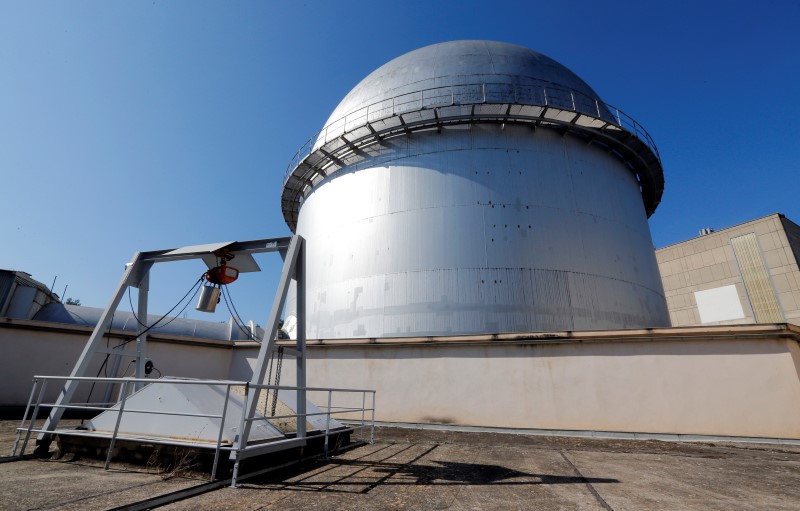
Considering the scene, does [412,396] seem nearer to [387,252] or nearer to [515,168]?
[387,252]

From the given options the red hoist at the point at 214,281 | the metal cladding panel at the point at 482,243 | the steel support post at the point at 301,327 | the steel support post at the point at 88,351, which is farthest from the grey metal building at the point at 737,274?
the steel support post at the point at 88,351

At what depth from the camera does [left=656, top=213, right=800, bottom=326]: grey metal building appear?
28547 millimetres

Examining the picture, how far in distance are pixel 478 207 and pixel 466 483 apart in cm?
1049

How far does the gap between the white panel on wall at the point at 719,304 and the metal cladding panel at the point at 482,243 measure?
22.3m

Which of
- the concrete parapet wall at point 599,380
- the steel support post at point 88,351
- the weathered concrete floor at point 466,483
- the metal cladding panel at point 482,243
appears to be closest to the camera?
the weathered concrete floor at point 466,483

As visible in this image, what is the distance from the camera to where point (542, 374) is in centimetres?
1123

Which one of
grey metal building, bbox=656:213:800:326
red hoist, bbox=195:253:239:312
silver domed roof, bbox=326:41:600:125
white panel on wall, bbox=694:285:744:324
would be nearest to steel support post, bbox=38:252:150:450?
red hoist, bbox=195:253:239:312

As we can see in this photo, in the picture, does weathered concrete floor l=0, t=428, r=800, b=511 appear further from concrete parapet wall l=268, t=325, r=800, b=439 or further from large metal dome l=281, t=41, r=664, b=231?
large metal dome l=281, t=41, r=664, b=231

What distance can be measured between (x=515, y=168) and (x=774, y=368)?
9693 millimetres

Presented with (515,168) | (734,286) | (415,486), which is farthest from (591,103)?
(734,286)

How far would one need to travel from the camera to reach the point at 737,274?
31.2 m

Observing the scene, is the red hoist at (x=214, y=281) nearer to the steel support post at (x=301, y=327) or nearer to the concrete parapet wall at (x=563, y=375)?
the steel support post at (x=301, y=327)

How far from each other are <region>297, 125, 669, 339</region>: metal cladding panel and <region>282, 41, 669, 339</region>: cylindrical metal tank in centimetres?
5

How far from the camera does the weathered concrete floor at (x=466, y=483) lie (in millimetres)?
4133
